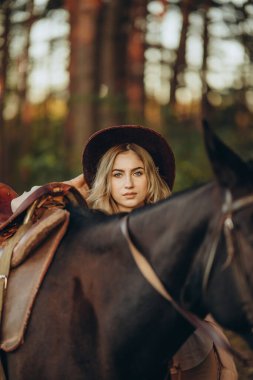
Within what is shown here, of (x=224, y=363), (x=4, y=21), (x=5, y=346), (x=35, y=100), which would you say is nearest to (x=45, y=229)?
(x=5, y=346)

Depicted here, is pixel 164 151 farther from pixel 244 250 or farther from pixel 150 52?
pixel 150 52

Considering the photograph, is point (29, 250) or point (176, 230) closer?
point (176, 230)

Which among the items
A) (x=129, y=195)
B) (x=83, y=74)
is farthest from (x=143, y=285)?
(x=83, y=74)

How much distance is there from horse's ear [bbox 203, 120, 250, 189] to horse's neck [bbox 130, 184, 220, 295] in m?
0.10

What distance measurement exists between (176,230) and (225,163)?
375mm

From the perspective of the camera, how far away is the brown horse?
8.84ft

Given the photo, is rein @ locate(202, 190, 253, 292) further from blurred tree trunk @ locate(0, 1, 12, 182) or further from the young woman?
blurred tree trunk @ locate(0, 1, 12, 182)

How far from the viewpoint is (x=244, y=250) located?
266cm

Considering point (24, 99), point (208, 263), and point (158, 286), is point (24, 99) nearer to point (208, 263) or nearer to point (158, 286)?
point (158, 286)

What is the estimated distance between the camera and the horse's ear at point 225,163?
2652 millimetres

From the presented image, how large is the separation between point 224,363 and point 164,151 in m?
1.34

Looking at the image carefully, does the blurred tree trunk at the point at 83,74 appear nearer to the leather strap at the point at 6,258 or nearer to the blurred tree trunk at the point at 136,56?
the blurred tree trunk at the point at 136,56

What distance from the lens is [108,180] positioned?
418cm

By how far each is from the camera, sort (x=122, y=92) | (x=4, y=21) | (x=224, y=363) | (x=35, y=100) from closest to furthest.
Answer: (x=224, y=363) < (x=122, y=92) < (x=4, y=21) < (x=35, y=100)
